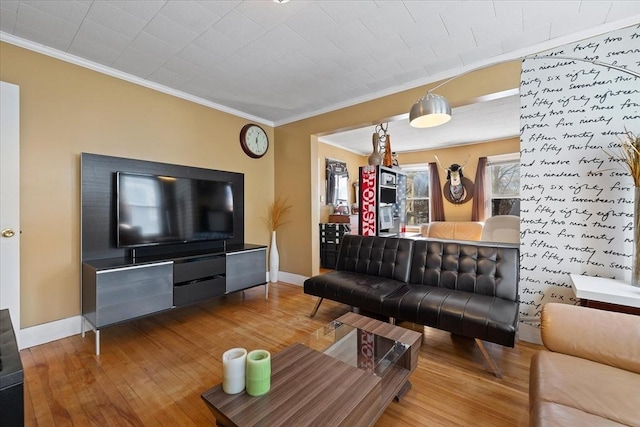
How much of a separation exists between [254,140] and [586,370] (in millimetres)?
4030

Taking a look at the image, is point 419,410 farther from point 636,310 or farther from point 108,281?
point 108,281

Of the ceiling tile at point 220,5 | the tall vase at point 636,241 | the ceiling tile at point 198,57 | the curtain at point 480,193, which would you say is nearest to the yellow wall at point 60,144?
the ceiling tile at point 198,57

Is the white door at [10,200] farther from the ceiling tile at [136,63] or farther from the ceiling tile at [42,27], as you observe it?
the ceiling tile at [136,63]

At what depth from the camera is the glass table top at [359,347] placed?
156 cm

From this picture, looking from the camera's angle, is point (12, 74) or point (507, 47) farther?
point (507, 47)

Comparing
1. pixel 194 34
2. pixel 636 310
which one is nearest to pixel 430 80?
pixel 194 34

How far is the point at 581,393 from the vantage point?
43.8 inches

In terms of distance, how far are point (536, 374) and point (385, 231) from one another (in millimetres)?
2427

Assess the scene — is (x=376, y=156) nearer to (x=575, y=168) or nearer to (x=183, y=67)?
(x=575, y=168)

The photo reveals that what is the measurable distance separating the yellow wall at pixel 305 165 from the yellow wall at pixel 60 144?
172cm

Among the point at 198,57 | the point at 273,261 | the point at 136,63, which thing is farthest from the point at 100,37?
the point at 273,261

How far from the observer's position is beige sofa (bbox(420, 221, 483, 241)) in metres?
5.16

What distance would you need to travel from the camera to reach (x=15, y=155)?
2.13 metres

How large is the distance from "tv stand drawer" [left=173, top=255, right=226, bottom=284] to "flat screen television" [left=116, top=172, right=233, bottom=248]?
37 centimetres
